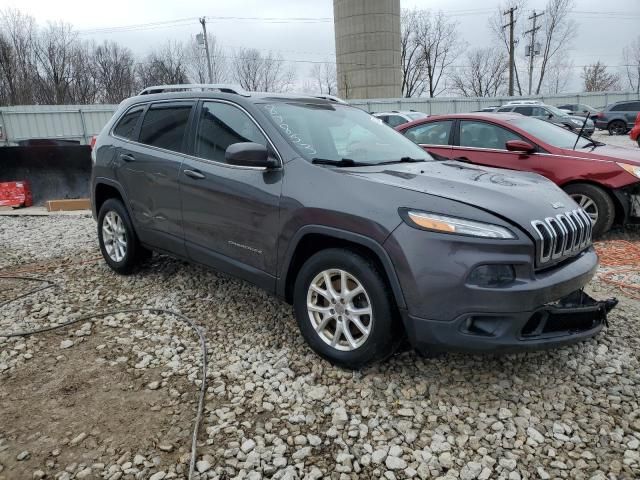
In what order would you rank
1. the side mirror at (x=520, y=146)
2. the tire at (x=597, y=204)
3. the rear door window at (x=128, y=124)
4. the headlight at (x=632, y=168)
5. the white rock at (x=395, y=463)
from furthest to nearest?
the side mirror at (x=520, y=146)
the tire at (x=597, y=204)
the headlight at (x=632, y=168)
the rear door window at (x=128, y=124)
the white rock at (x=395, y=463)

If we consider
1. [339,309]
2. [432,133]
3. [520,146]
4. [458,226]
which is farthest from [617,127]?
[339,309]

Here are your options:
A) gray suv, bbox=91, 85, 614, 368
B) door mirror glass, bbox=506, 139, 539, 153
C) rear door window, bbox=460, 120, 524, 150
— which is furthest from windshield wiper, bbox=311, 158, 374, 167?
rear door window, bbox=460, 120, 524, 150

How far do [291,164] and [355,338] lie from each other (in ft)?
3.86

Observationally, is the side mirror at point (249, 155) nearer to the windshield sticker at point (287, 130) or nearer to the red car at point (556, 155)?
the windshield sticker at point (287, 130)

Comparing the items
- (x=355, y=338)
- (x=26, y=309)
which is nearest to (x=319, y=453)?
(x=355, y=338)

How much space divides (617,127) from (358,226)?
2719 centimetres

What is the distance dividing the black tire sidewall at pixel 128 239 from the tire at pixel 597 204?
4882 millimetres

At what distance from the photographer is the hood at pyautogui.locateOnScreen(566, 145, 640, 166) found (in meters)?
5.81

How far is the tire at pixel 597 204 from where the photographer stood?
5750mm

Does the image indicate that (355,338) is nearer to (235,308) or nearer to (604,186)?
(235,308)

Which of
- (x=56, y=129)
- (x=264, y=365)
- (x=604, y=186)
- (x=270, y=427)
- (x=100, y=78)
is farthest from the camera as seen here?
(x=100, y=78)

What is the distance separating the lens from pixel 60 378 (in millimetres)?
3141

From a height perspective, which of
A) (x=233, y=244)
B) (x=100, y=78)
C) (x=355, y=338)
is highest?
(x=100, y=78)

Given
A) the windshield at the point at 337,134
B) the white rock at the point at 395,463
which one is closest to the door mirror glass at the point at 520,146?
the windshield at the point at 337,134
